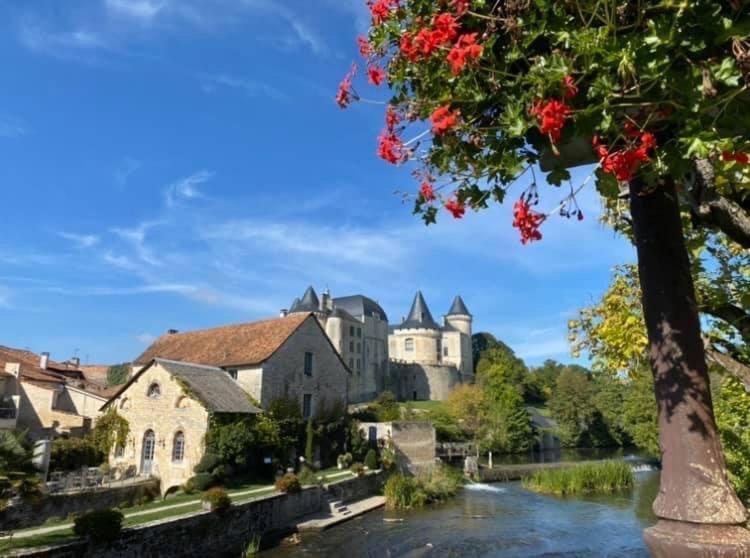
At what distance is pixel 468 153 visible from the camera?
2785mm

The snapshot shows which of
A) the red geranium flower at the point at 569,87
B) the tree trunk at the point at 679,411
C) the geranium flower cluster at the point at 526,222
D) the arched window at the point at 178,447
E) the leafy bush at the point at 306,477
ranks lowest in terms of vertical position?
the leafy bush at the point at 306,477

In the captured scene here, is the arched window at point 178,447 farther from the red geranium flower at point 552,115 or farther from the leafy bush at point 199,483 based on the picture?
the red geranium flower at point 552,115

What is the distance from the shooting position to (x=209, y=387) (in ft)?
82.9

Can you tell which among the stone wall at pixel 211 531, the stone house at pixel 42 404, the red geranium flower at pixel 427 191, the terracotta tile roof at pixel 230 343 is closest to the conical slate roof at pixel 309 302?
the terracotta tile roof at pixel 230 343

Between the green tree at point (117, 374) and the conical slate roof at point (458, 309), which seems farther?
the conical slate roof at point (458, 309)

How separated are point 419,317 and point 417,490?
52807mm

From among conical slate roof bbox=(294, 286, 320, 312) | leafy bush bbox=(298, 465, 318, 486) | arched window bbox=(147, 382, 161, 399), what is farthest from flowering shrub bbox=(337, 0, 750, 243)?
conical slate roof bbox=(294, 286, 320, 312)

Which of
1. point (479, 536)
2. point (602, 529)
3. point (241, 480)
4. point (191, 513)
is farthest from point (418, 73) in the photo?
point (241, 480)

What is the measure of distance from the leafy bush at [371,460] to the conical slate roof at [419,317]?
48982 mm

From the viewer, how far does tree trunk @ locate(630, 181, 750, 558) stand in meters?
1.87

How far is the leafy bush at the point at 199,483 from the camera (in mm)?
21062

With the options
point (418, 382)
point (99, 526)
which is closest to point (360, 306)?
point (418, 382)

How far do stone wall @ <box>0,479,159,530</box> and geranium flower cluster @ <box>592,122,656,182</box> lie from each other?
1686cm

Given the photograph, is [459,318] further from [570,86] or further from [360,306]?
[570,86]
